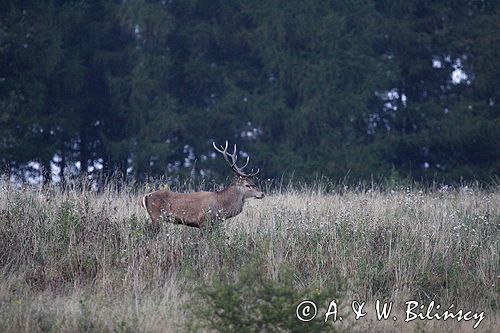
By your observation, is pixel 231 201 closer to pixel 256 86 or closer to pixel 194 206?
pixel 194 206

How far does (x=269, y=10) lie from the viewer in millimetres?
27266

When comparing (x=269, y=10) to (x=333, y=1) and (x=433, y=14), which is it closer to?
(x=333, y=1)

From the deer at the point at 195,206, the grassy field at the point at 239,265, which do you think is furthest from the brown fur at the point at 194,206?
the grassy field at the point at 239,265

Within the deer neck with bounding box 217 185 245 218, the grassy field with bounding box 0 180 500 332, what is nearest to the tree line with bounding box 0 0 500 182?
the deer neck with bounding box 217 185 245 218

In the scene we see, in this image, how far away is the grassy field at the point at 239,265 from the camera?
855 cm

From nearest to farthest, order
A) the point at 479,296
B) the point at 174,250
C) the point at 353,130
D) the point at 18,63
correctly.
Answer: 1. the point at 479,296
2. the point at 174,250
3. the point at 18,63
4. the point at 353,130

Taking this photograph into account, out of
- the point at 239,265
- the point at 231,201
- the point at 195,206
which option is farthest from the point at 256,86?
the point at 239,265

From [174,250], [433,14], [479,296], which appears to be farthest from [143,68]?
[479,296]

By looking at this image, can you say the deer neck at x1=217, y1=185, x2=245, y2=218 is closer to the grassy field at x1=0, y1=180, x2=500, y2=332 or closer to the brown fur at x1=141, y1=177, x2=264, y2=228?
the brown fur at x1=141, y1=177, x2=264, y2=228

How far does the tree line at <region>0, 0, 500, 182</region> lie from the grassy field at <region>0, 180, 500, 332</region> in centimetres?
1319

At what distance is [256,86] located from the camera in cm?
2736

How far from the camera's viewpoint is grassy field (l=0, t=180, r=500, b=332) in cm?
855

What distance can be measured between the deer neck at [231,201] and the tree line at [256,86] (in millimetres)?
11850

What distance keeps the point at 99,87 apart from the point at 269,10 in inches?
222
